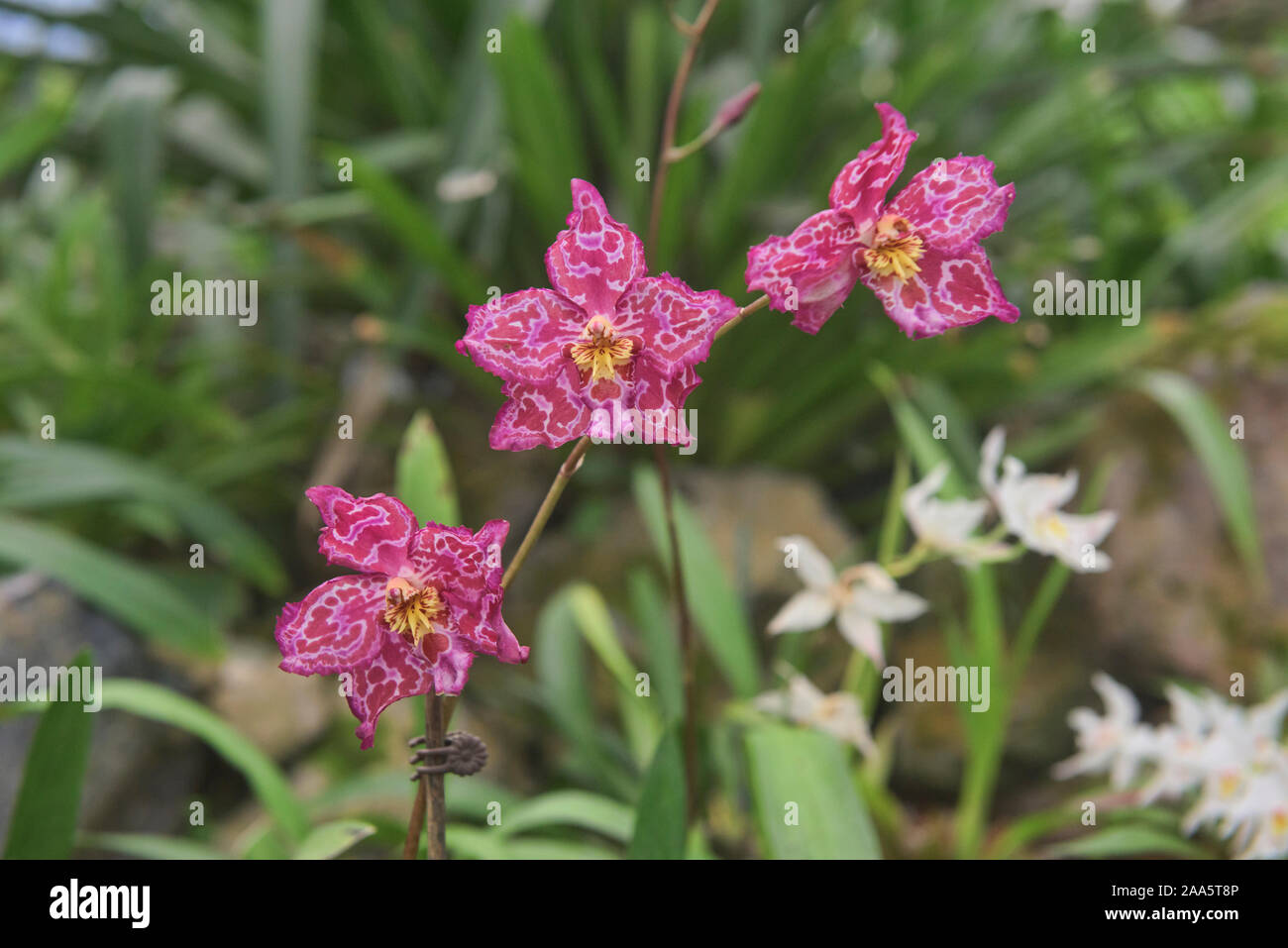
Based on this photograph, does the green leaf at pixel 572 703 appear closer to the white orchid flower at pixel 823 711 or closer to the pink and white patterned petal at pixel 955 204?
the white orchid flower at pixel 823 711

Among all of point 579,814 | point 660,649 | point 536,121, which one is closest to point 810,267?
point 579,814

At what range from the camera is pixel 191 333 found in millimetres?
1760

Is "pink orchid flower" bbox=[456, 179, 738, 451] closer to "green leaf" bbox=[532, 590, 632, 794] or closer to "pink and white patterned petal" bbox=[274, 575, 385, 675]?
"pink and white patterned petal" bbox=[274, 575, 385, 675]

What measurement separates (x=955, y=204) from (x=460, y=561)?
0.24 meters

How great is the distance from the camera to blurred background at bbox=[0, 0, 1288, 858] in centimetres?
104

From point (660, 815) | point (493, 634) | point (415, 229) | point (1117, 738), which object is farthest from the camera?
point (415, 229)

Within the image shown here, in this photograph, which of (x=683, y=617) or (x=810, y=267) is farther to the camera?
(x=683, y=617)

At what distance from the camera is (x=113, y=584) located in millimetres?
986

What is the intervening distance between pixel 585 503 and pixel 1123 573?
819 mm

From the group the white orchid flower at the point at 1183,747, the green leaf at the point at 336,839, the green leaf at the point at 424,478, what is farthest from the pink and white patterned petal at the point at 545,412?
the white orchid flower at the point at 1183,747

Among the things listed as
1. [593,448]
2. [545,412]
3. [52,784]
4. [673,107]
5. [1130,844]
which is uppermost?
[593,448]

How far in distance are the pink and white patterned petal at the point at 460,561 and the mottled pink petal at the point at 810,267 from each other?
0.14 metres

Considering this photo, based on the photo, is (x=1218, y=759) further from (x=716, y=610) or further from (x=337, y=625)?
(x=337, y=625)
